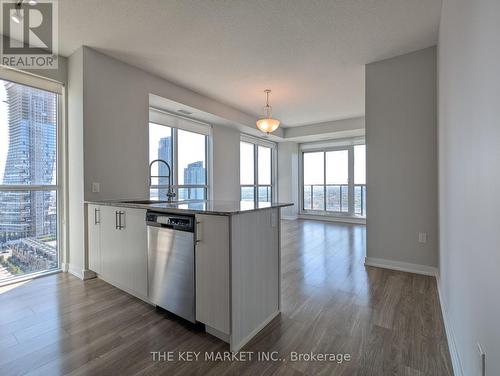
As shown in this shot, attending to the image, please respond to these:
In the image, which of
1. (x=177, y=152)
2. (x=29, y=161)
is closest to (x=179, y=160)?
(x=177, y=152)

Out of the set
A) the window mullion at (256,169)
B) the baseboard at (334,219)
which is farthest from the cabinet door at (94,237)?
the baseboard at (334,219)

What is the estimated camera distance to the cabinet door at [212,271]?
1.62m

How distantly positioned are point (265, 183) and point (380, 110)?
4.77 meters

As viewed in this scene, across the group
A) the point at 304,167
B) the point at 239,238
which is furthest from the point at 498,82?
the point at 304,167

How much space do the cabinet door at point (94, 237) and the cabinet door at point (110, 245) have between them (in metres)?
0.10

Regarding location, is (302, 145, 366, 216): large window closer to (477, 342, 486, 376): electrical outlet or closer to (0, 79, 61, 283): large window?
(477, 342, 486, 376): electrical outlet

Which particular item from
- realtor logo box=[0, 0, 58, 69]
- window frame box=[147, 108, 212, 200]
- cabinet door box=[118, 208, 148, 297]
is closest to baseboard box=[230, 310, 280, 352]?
cabinet door box=[118, 208, 148, 297]

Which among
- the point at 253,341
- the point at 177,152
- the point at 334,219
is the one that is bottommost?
the point at 253,341

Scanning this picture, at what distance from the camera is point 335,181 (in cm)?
755

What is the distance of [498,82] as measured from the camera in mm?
796

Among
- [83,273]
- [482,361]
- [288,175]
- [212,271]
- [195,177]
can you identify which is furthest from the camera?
[288,175]

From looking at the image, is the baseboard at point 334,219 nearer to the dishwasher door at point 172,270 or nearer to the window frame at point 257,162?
the window frame at point 257,162

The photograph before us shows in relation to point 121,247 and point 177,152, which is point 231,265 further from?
point 177,152

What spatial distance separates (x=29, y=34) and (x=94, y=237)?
95.6 inches
